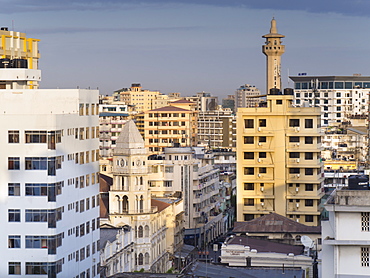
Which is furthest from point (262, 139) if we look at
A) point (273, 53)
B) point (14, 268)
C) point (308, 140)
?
point (273, 53)

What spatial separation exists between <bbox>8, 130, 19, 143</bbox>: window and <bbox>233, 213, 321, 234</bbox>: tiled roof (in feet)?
73.2

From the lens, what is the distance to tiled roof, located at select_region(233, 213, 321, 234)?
69.1m

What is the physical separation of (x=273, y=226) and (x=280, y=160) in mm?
8748

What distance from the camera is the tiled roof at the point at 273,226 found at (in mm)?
69125

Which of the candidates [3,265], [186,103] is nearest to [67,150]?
[3,265]

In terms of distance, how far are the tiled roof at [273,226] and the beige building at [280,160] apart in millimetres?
6012

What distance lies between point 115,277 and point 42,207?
525 centimetres

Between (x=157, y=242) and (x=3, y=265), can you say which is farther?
(x=157, y=242)

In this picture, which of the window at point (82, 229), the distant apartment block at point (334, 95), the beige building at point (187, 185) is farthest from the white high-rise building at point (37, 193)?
the distant apartment block at point (334, 95)

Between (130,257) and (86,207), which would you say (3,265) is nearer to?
(86,207)

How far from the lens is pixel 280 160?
78.3 meters

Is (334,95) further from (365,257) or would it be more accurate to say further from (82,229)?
(365,257)

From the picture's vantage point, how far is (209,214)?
4154 inches

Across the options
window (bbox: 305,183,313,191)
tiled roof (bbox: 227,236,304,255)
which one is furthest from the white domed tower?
tiled roof (bbox: 227,236,304,255)
